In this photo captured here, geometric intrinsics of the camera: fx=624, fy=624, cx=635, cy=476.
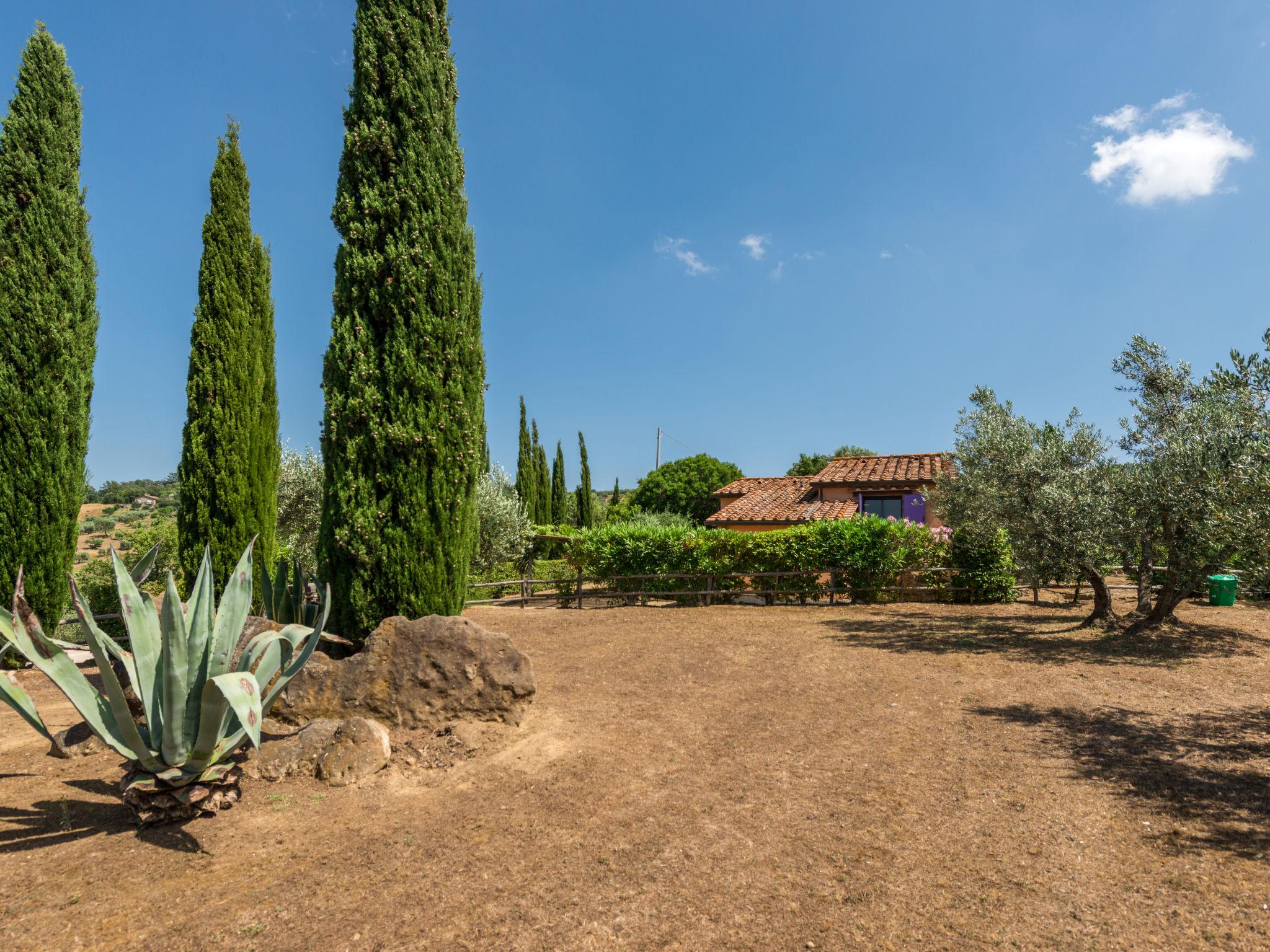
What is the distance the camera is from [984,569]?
16531mm

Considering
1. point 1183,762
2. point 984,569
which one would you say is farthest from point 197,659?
point 984,569

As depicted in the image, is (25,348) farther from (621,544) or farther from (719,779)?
(621,544)

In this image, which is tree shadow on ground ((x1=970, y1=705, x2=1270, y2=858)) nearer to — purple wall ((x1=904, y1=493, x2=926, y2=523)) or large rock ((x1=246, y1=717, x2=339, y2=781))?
large rock ((x1=246, y1=717, x2=339, y2=781))

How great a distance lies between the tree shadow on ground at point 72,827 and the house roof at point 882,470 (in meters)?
25.8

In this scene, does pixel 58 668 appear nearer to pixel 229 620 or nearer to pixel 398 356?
pixel 229 620

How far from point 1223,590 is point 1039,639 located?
902 cm

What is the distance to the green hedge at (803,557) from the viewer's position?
16609mm

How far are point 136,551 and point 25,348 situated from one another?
38.1 ft

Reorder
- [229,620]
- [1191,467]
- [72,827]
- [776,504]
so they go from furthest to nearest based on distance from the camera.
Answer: [776,504] → [1191,467] → [229,620] → [72,827]

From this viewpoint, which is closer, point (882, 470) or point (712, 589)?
point (712, 589)

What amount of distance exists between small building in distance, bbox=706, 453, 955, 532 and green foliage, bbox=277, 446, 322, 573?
48.7 feet

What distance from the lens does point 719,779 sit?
523 cm

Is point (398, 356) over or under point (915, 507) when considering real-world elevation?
over

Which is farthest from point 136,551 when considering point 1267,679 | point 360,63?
point 1267,679
